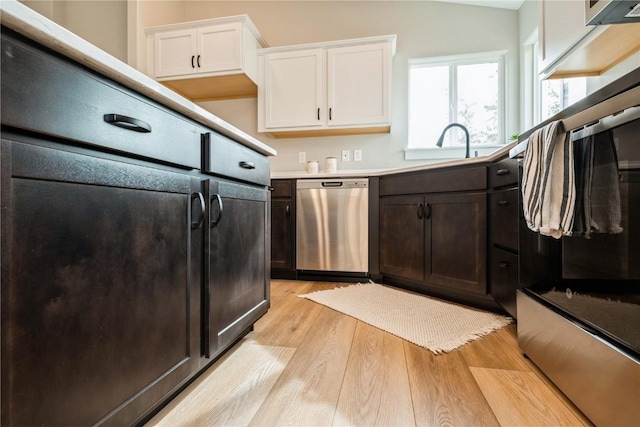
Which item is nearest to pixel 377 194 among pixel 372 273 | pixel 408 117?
pixel 372 273

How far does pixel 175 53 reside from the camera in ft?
8.92

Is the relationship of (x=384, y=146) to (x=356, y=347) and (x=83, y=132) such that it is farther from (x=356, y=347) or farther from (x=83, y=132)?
(x=83, y=132)

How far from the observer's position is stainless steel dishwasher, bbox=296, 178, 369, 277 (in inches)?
95.9

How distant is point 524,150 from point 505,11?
93.3 inches

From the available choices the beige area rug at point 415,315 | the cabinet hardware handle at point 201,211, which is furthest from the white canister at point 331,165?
the cabinet hardware handle at point 201,211

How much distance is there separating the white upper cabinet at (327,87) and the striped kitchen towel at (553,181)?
1.75 m

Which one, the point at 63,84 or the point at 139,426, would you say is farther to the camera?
the point at 139,426

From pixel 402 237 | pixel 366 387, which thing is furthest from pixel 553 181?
pixel 402 237

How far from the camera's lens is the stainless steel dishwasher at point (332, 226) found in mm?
2436

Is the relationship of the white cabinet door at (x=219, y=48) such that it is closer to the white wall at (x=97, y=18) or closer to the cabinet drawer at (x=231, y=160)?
the white wall at (x=97, y=18)

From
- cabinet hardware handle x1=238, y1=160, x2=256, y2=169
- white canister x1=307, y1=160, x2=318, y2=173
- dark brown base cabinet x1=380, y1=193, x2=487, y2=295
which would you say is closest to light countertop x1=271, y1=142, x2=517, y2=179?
dark brown base cabinet x1=380, y1=193, x2=487, y2=295

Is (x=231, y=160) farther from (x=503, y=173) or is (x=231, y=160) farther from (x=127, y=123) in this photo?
(x=503, y=173)

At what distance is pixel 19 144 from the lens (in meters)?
0.47

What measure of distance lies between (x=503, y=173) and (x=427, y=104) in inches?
65.2
